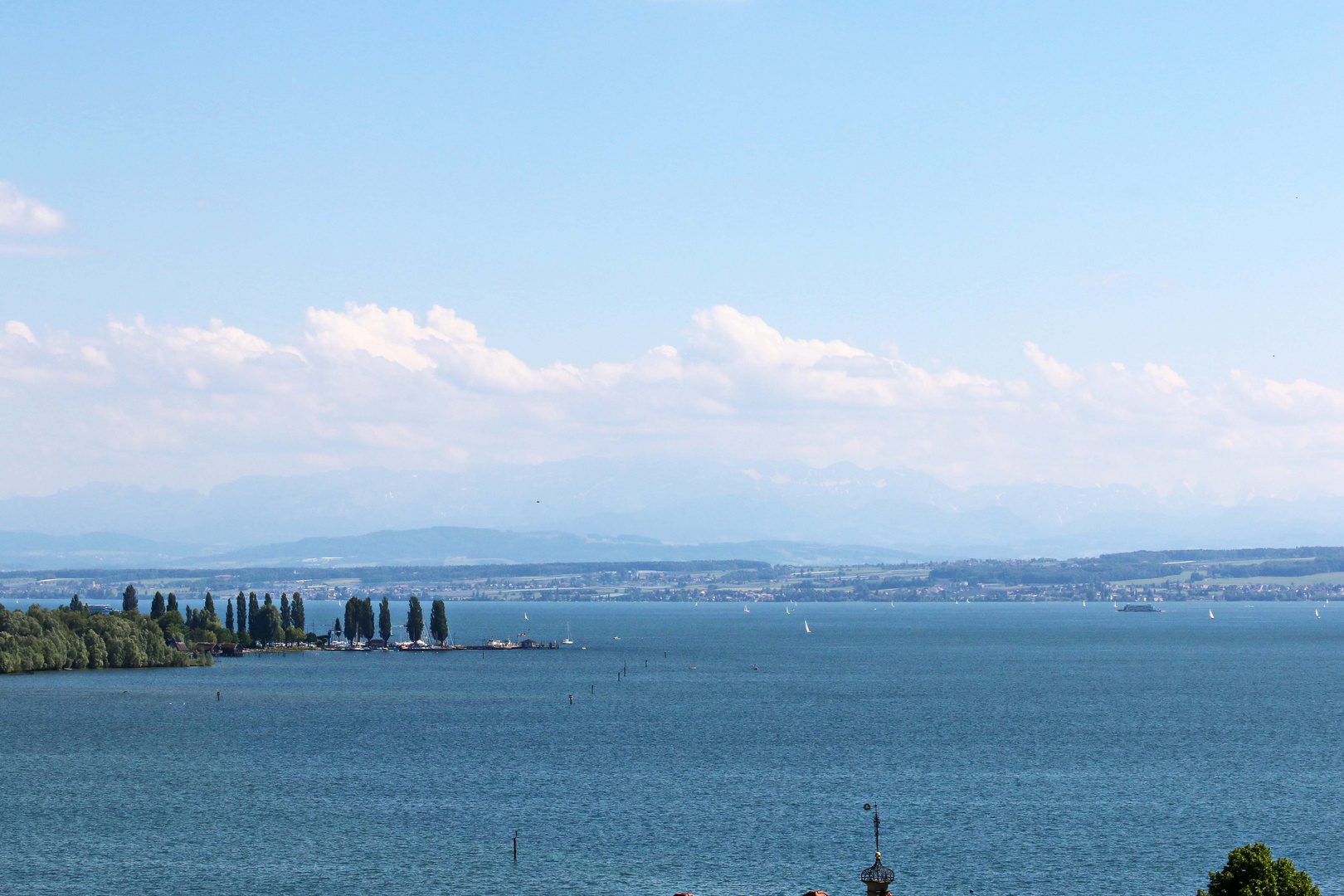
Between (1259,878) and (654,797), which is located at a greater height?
(1259,878)

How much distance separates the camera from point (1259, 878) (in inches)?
2207

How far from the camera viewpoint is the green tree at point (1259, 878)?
55094mm

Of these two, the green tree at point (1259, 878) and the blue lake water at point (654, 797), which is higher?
the green tree at point (1259, 878)

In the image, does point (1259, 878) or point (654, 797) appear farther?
point (654, 797)

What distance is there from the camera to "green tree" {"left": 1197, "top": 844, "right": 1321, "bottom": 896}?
181ft

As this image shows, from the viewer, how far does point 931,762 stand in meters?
129

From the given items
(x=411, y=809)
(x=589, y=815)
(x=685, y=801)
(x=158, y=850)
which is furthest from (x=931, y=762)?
(x=158, y=850)

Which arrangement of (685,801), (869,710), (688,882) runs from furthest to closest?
(869,710) < (685,801) < (688,882)

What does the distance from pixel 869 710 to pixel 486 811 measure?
81.3m

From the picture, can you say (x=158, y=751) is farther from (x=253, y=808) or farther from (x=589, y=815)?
(x=589, y=815)

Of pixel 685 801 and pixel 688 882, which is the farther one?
pixel 685 801

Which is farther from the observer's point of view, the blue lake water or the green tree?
the blue lake water

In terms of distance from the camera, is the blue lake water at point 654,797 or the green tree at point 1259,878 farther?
the blue lake water at point 654,797

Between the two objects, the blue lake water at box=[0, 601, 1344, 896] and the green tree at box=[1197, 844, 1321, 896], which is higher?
the green tree at box=[1197, 844, 1321, 896]
